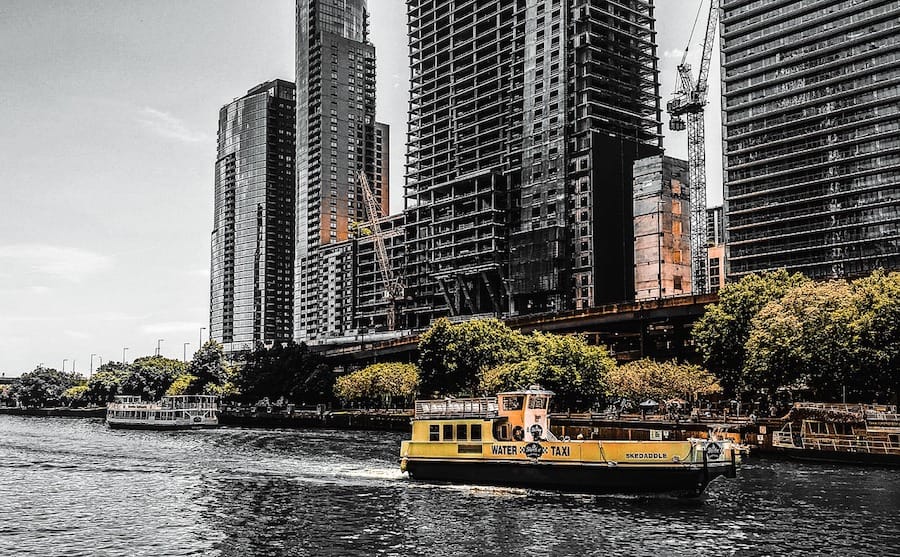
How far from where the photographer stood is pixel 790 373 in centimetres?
10312

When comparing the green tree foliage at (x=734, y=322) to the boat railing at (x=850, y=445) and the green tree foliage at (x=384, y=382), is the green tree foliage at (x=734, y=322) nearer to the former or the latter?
the boat railing at (x=850, y=445)

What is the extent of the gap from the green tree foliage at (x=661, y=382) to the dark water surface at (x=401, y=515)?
103 feet

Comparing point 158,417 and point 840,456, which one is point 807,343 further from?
point 158,417

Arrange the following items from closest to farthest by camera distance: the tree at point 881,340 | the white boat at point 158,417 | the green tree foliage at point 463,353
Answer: the tree at point 881,340 < the green tree foliage at point 463,353 < the white boat at point 158,417

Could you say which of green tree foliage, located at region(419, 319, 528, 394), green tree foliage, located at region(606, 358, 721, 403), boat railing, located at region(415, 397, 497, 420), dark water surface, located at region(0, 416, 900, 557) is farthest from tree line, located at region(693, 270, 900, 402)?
boat railing, located at region(415, 397, 497, 420)

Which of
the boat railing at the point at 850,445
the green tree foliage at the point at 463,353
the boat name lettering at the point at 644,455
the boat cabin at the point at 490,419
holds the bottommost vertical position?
the boat railing at the point at 850,445

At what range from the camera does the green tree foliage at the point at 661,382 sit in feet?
399

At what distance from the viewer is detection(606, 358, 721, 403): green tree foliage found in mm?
121525

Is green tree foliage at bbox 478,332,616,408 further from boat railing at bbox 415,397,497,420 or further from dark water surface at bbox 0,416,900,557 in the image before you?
boat railing at bbox 415,397,497,420

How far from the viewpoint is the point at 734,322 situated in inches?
4911

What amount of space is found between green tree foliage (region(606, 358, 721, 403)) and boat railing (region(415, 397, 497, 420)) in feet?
175

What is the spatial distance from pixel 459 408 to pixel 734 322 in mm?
62325

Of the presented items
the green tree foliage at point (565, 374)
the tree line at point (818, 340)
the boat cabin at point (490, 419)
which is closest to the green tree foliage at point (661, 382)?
the green tree foliage at point (565, 374)

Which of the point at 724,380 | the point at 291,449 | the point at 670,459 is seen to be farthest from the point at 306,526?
the point at 724,380
